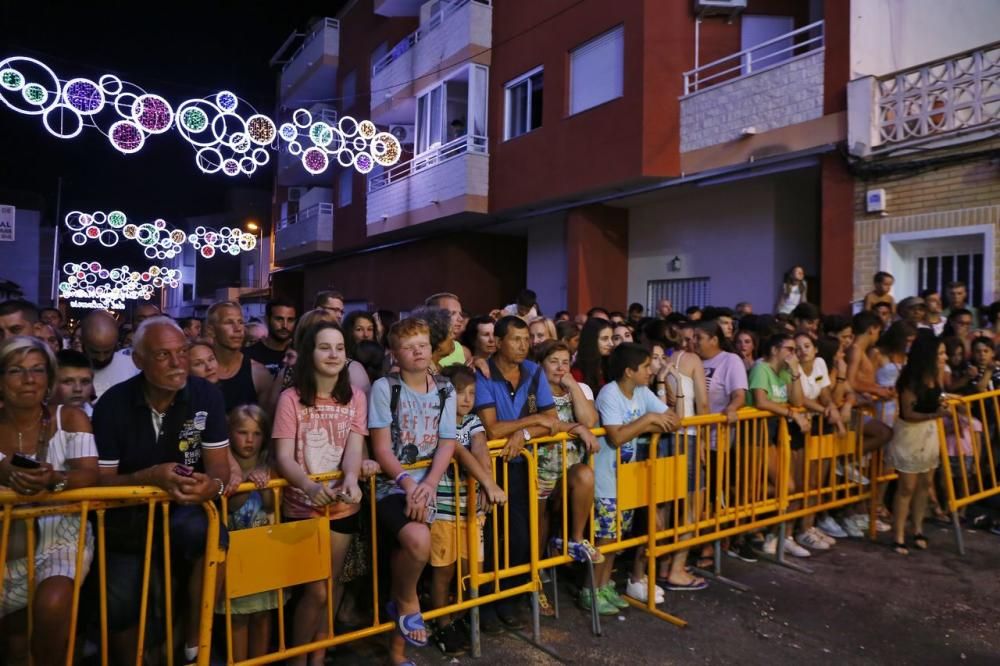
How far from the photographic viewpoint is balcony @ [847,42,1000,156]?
855 centimetres

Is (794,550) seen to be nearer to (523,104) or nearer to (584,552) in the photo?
(584,552)

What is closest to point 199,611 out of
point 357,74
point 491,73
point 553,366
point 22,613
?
point 22,613

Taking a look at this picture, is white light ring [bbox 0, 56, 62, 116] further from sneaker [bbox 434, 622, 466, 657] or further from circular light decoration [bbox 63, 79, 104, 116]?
sneaker [bbox 434, 622, 466, 657]

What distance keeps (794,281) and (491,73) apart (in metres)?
9.18

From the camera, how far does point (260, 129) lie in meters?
10.4

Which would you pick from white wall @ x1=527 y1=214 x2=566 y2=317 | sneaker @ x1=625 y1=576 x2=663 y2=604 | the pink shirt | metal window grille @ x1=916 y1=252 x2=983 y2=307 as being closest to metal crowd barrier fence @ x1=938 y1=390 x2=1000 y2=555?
metal window grille @ x1=916 y1=252 x2=983 y2=307

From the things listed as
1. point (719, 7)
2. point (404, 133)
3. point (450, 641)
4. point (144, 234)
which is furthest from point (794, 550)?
→ point (144, 234)

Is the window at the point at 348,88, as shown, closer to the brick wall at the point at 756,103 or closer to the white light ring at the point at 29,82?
the brick wall at the point at 756,103

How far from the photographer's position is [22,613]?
2.91m

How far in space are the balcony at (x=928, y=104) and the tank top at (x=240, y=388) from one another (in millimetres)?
8782

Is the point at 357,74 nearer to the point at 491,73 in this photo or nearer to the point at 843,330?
the point at 491,73

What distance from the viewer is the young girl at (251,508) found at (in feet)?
11.2

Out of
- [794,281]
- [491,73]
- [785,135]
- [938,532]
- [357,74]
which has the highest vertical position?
[357,74]

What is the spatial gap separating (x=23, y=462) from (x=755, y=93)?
11222 mm
